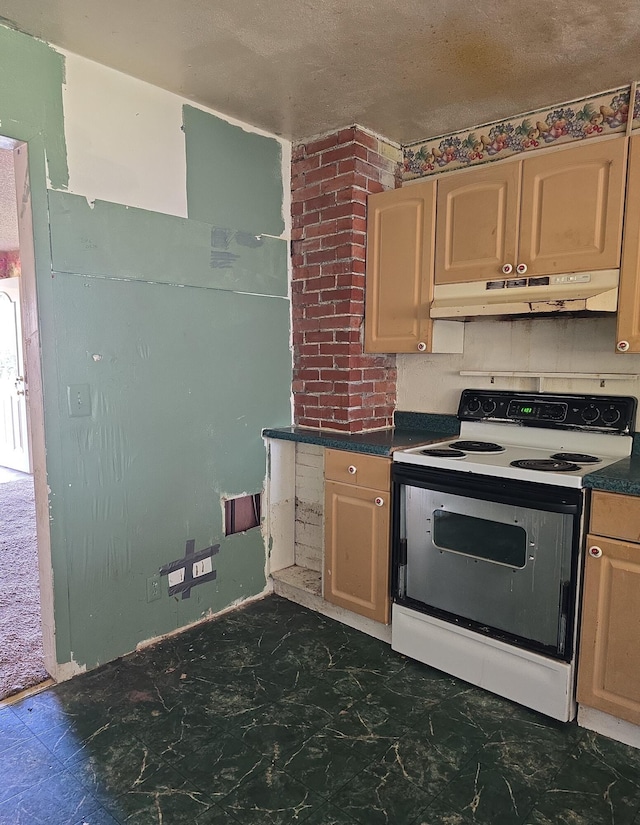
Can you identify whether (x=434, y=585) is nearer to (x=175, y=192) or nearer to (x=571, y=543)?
(x=571, y=543)

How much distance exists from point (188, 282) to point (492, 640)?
203 cm

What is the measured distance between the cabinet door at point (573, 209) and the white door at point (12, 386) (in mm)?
5200

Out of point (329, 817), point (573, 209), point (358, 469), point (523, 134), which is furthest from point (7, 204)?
point (329, 817)

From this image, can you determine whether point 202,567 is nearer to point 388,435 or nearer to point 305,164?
point 388,435

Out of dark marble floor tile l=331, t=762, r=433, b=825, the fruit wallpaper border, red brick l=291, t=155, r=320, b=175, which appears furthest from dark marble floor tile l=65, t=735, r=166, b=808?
the fruit wallpaper border

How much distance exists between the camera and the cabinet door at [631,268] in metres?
2.01

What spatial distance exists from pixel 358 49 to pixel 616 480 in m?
1.82

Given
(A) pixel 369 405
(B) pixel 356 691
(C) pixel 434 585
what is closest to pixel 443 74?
(A) pixel 369 405

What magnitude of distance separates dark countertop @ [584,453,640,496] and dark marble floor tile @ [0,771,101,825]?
1875 millimetres

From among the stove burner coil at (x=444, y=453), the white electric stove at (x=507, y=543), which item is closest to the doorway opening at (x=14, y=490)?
the white electric stove at (x=507, y=543)

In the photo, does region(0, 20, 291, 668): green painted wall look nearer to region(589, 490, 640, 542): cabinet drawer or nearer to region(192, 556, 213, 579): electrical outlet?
region(192, 556, 213, 579): electrical outlet

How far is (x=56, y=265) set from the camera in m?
2.11

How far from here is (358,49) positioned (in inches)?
80.4

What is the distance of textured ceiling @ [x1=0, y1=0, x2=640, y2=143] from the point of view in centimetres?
181
